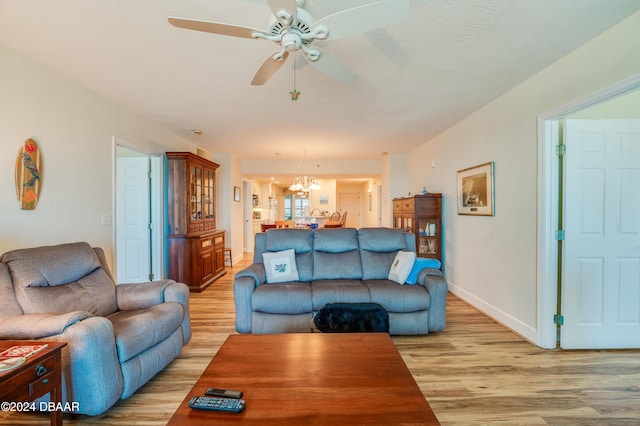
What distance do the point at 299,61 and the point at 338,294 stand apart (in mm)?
2180

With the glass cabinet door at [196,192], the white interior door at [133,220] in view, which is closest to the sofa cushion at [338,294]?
the glass cabinet door at [196,192]

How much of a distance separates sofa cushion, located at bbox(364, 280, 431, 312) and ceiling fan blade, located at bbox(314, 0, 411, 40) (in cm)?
224

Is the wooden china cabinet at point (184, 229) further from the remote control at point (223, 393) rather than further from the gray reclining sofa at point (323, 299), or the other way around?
the remote control at point (223, 393)

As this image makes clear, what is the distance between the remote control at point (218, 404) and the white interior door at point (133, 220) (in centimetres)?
380

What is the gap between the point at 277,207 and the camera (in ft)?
43.8

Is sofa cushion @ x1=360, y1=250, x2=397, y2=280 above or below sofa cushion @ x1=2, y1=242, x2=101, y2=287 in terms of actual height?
below

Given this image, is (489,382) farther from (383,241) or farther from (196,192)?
(196,192)

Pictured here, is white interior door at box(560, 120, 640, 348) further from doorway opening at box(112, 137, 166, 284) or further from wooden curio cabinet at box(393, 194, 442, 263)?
doorway opening at box(112, 137, 166, 284)

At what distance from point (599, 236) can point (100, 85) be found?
504cm

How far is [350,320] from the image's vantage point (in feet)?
7.76

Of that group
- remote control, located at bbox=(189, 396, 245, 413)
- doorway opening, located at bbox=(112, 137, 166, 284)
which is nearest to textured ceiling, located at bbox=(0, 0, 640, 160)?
doorway opening, located at bbox=(112, 137, 166, 284)

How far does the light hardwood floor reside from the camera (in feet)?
5.94

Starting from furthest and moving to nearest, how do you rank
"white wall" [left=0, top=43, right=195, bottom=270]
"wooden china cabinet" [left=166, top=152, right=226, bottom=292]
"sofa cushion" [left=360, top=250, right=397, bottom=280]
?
"wooden china cabinet" [left=166, top=152, right=226, bottom=292] < "sofa cushion" [left=360, top=250, right=397, bottom=280] < "white wall" [left=0, top=43, right=195, bottom=270]

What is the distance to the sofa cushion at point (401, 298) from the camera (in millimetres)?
2854
